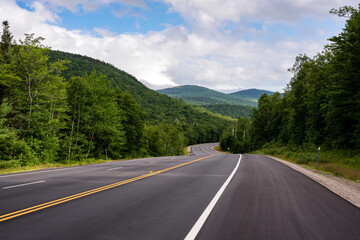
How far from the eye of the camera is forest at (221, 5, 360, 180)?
74.4 feet

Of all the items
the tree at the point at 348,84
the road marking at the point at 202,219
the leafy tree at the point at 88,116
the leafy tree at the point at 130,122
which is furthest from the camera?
the leafy tree at the point at 130,122

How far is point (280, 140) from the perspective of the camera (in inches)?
2160

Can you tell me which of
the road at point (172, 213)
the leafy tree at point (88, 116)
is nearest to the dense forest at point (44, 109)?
the leafy tree at point (88, 116)

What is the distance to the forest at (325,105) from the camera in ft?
74.4

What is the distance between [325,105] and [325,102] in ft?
10.4

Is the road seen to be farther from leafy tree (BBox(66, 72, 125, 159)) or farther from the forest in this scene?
leafy tree (BBox(66, 72, 125, 159))

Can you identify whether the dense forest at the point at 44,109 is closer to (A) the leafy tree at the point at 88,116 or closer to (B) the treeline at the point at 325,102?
(A) the leafy tree at the point at 88,116

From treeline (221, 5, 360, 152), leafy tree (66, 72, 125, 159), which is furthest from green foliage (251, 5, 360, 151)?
leafy tree (66, 72, 125, 159)

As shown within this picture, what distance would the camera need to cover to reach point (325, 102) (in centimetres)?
3203

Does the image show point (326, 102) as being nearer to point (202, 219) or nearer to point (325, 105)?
point (325, 105)

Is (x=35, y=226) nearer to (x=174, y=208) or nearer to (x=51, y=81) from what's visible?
(x=174, y=208)

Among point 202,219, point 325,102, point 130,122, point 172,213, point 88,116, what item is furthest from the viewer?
point 130,122

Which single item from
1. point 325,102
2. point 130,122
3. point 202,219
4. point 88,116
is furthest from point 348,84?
point 130,122

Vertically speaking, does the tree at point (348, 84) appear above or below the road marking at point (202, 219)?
above
